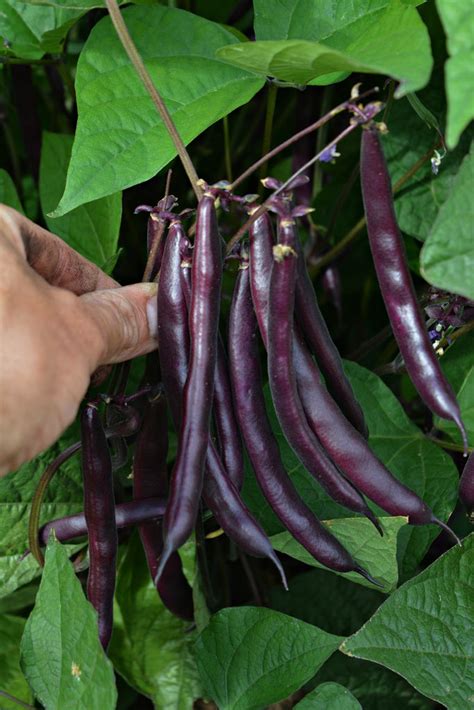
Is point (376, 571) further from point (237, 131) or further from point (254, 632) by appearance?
point (237, 131)

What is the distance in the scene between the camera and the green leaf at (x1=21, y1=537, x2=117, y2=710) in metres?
0.90

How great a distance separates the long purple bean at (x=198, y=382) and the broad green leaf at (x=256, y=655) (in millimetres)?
291

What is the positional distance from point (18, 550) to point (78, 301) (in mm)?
496

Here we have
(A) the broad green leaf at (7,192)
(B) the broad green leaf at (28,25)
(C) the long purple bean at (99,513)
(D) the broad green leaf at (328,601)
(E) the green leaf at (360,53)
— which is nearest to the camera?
(E) the green leaf at (360,53)

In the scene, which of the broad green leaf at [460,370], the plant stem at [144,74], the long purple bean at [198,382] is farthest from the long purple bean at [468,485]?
the plant stem at [144,74]

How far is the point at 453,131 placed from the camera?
0.61 m

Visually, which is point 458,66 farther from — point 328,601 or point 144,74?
point 328,601

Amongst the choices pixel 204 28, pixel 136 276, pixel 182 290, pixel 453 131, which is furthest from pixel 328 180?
pixel 453 131

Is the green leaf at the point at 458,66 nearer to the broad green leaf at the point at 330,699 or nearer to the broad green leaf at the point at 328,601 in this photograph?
the broad green leaf at the point at 330,699

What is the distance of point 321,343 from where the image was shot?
89 centimetres

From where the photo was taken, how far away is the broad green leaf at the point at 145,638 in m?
1.27

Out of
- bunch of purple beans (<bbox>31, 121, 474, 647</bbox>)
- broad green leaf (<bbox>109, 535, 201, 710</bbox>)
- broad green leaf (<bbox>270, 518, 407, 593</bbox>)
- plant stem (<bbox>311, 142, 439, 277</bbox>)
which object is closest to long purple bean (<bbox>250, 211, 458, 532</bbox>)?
bunch of purple beans (<bbox>31, 121, 474, 647</bbox>)

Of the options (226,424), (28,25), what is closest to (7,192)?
(28,25)

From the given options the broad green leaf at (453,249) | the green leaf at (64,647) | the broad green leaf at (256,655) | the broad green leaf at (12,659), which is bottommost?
the broad green leaf at (12,659)
